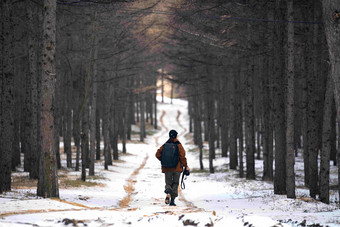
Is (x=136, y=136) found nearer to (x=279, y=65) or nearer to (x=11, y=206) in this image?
(x=279, y=65)

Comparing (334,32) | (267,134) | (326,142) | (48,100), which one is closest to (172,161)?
(48,100)

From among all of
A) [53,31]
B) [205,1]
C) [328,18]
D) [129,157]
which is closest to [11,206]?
[53,31]

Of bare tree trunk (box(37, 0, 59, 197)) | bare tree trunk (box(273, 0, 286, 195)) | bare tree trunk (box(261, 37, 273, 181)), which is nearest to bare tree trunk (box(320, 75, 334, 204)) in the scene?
bare tree trunk (box(273, 0, 286, 195))

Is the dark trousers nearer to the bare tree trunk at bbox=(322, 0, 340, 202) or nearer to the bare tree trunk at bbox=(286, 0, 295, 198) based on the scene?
the bare tree trunk at bbox=(286, 0, 295, 198)

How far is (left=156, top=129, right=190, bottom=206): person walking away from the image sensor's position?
12.5 m

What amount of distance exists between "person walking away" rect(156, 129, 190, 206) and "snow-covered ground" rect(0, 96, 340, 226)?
2.35 feet

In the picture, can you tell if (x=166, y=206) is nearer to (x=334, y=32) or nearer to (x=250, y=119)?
(x=334, y=32)

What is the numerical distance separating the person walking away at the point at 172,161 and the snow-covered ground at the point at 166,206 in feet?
2.35

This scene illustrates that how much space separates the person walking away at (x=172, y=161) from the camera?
12523 millimetres

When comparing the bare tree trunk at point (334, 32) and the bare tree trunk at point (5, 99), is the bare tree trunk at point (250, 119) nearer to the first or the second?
the bare tree trunk at point (5, 99)

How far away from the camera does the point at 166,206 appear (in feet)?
39.2

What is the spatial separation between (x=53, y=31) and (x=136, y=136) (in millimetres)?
48303

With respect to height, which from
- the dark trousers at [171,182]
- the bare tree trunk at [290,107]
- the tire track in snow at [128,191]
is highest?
the bare tree trunk at [290,107]

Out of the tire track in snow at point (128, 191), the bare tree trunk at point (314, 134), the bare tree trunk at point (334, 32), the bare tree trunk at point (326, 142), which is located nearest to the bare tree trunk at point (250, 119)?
the bare tree trunk at point (314, 134)
